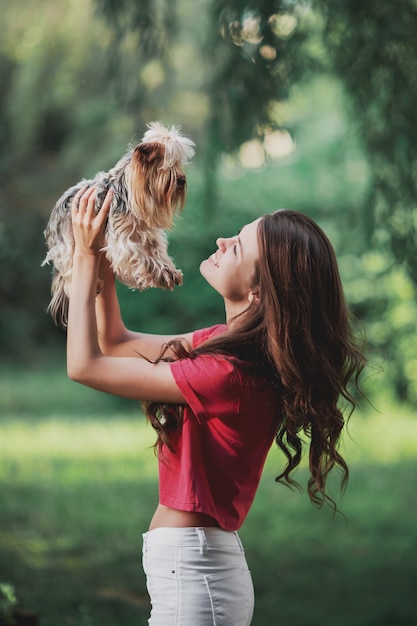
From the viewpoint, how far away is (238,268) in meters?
1.62

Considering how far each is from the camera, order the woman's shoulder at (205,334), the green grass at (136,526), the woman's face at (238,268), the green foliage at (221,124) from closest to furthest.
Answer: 1. the woman's face at (238,268)
2. the woman's shoulder at (205,334)
3. the green foliage at (221,124)
4. the green grass at (136,526)

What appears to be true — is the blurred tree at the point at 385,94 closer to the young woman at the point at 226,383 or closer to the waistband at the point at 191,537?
the young woman at the point at 226,383

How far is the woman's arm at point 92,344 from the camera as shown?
150cm

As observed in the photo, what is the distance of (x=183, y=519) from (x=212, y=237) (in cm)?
446

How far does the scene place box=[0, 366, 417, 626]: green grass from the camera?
181 inches

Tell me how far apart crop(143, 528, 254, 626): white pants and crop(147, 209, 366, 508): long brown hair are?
6.9 inches

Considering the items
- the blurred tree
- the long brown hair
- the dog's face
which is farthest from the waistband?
the blurred tree

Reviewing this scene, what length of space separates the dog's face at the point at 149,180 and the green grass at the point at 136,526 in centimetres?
283

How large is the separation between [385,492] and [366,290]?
4.57 ft

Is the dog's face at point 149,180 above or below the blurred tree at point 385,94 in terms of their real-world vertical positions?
below

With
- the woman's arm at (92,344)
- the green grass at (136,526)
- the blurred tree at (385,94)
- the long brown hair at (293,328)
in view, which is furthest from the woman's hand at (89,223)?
the green grass at (136,526)

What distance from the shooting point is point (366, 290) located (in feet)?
21.1

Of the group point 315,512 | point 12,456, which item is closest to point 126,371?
point 315,512

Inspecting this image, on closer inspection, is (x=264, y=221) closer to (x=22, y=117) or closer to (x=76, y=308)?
(x=76, y=308)
